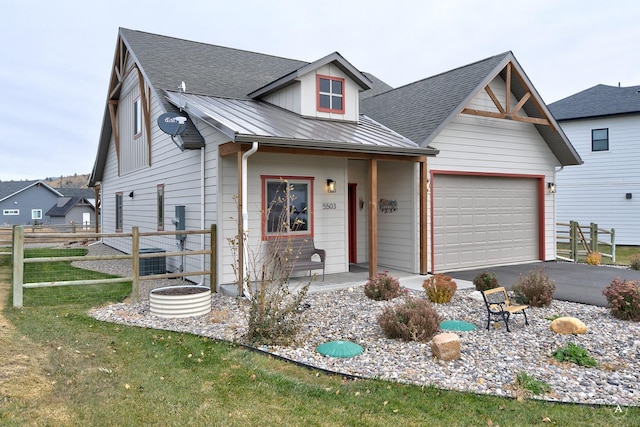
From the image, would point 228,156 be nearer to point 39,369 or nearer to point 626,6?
point 39,369

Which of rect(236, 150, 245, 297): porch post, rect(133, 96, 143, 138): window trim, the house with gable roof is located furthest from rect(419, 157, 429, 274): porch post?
rect(133, 96, 143, 138): window trim

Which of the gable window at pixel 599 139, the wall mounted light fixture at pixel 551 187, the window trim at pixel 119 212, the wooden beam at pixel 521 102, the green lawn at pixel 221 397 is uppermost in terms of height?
the gable window at pixel 599 139

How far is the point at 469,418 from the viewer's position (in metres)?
3.59

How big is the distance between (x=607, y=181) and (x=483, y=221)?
13.1 meters

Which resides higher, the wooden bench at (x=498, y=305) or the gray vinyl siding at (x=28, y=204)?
the gray vinyl siding at (x=28, y=204)

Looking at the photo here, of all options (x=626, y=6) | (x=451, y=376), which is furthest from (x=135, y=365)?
(x=626, y=6)

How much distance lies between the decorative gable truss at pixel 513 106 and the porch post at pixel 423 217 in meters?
1.92

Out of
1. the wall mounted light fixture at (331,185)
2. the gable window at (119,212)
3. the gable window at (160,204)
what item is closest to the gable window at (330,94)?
the wall mounted light fixture at (331,185)

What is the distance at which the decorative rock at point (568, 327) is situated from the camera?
18.8 ft

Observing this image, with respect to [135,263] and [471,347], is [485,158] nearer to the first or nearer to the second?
[471,347]

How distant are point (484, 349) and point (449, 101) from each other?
727 centimetres

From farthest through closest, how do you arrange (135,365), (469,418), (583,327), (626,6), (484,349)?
(626,6)
(583,327)
(484,349)
(135,365)
(469,418)

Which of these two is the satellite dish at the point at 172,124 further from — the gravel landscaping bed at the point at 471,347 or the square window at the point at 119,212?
the square window at the point at 119,212

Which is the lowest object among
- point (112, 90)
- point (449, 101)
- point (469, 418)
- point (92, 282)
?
point (469, 418)
